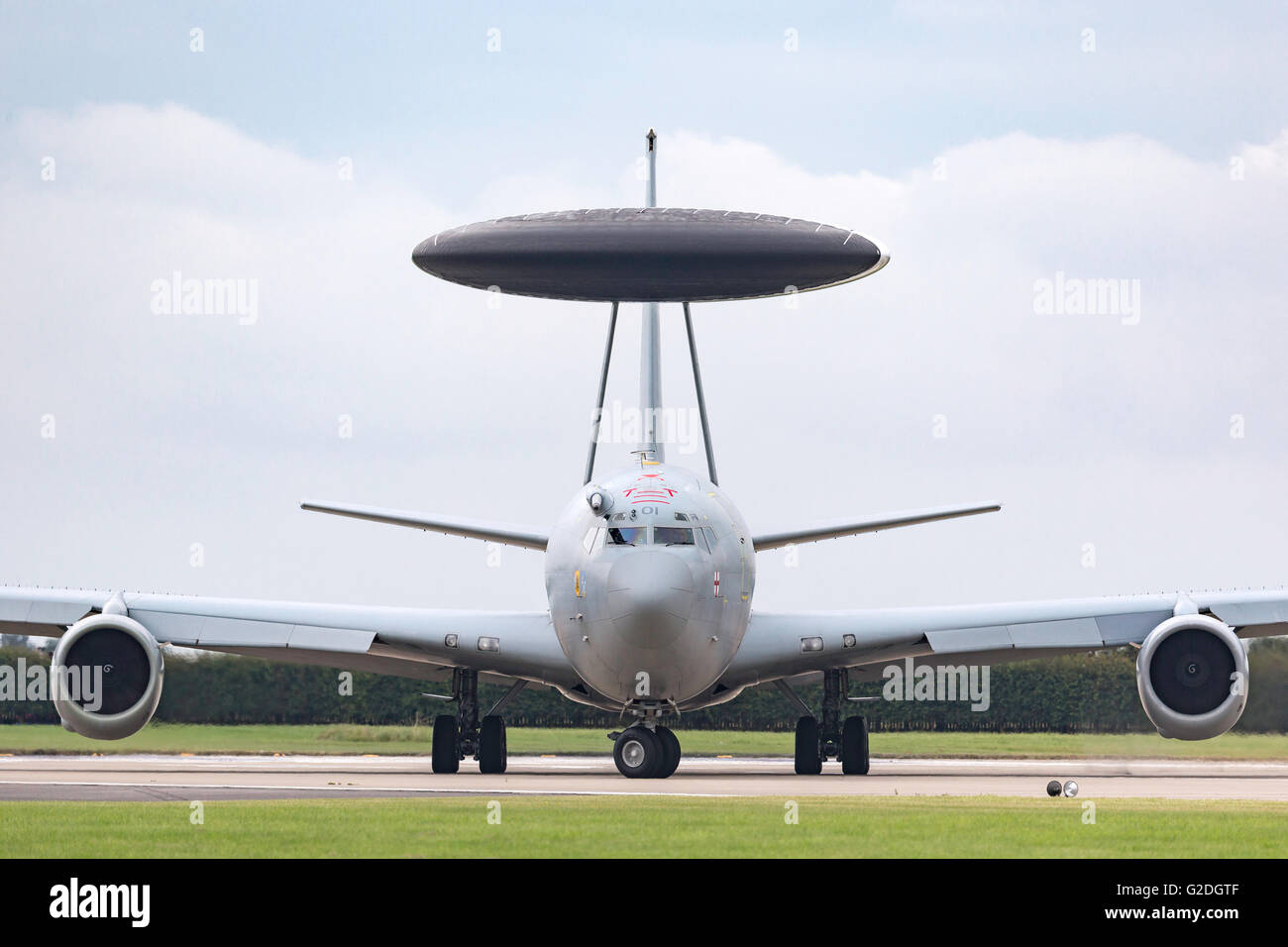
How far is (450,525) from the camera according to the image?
A: 25.6 m

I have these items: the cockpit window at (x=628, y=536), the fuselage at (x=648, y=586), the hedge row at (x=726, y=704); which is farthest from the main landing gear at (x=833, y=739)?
the cockpit window at (x=628, y=536)

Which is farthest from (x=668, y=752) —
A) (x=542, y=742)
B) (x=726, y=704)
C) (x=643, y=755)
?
(x=726, y=704)

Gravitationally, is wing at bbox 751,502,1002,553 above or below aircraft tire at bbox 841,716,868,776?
above

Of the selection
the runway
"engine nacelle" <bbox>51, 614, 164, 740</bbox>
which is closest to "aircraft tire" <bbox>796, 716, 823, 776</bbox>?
the runway

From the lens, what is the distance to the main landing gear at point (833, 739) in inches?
1109

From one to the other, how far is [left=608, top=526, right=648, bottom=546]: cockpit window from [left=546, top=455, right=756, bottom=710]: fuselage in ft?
0.04

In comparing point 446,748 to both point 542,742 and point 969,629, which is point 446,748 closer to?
point 542,742

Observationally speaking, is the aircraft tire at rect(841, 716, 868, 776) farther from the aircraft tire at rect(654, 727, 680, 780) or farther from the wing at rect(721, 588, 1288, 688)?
the aircraft tire at rect(654, 727, 680, 780)

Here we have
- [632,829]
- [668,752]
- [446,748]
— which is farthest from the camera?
[446,748]

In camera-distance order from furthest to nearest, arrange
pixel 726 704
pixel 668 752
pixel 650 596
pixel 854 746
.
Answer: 1. pixel 726 704
2. pixel 854 746
3. pixel 668 752
4. pixel 650 596

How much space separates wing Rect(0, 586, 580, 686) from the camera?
25828mm

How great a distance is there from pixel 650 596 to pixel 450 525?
4855 mm

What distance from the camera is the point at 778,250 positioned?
32156mm
